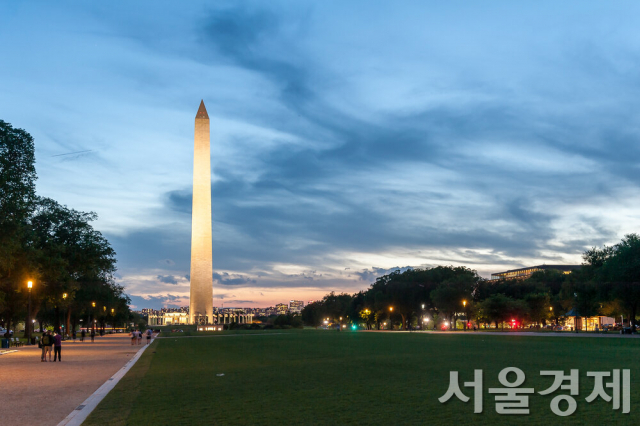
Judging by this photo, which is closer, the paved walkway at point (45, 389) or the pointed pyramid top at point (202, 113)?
the paved walkway at point (45, 389)

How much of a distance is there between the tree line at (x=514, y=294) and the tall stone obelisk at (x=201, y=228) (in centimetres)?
3511

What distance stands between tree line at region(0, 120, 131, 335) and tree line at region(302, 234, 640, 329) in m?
53.3

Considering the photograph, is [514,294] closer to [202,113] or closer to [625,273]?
[625,273]

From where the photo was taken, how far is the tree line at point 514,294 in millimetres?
64812

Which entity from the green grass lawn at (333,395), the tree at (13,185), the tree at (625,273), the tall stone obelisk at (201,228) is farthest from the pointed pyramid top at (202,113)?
the green grass lawn at (333,395)

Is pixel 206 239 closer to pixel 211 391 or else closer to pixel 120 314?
pixel 120 314

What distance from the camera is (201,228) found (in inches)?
3401

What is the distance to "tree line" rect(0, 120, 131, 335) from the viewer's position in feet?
123

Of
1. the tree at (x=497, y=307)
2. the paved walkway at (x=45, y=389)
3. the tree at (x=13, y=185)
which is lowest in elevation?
the tree at (x=497, y=307)

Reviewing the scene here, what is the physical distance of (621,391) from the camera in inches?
538

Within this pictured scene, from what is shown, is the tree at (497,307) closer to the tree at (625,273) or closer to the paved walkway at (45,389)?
the tree at (625,273)

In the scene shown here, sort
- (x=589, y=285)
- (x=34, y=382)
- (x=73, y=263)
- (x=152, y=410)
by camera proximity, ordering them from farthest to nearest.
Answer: (x=589, y=285) → (x=73, y=263) → (x=34, y=382) → (x=152, y=410)

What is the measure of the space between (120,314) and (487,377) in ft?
375

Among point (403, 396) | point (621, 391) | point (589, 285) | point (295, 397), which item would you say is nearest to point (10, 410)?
point (295, 397)
